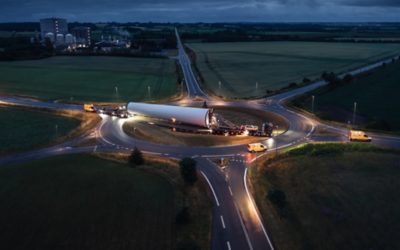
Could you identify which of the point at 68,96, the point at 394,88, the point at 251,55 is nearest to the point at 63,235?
the point at 68,96

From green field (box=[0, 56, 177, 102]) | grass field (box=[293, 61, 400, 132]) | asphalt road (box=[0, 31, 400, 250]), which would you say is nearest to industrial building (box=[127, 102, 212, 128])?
asphalt road (box=[0, 31, 400, 250])

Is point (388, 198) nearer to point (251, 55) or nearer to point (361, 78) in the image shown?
point (361, 78)

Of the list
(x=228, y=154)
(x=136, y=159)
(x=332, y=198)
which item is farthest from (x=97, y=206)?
(x=332, y=198)

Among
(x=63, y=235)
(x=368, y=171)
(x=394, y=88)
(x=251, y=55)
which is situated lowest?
(x=63, y=235)

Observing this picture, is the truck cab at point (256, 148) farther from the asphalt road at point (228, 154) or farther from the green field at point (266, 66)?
the green field at point (266, 66)

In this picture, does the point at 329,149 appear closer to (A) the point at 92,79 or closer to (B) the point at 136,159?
(B) the point at 136,159

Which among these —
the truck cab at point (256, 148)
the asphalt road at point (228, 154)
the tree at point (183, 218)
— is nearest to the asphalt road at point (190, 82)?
the asphalt road at point (228, 154)

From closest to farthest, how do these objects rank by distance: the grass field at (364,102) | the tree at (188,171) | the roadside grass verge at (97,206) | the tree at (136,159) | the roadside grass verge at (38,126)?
the roadside grass verge at (97,206) → the tree at (188,171) → the tree at (136,159) → the roadside grass verge at (38,126) → the grass field at (364,102)
